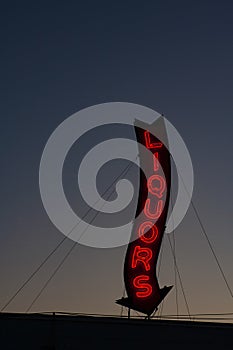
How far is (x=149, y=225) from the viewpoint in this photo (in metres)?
25.9

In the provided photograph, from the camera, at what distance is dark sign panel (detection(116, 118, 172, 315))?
2462 centimetres

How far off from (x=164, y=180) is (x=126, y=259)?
478 centimetres

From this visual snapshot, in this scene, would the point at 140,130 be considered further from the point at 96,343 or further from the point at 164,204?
the point at 96,343

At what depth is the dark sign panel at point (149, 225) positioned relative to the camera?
24625 millimetres

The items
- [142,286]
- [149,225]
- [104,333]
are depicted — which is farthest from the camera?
[149,225]

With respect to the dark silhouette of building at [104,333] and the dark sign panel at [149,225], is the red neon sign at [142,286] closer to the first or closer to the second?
the dark sign panel at [149,225]

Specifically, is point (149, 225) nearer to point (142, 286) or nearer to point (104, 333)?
point (142, 286)

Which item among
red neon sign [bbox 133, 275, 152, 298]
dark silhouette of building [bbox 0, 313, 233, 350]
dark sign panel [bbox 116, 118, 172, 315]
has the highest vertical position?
dark sign panel [bbox 116, 118, 172, 315]

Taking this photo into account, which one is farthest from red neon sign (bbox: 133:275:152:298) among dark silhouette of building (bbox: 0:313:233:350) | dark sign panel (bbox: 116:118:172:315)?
dark silhouette of building (bbox: 0:313:233:350)

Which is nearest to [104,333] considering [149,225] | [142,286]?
[142,286]

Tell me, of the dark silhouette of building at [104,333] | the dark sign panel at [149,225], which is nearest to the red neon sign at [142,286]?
the dark sign panel at [149,225]

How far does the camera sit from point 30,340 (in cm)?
2269

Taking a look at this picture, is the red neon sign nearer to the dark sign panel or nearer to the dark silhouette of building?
the dark sign panel

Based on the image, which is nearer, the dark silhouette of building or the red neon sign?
the dark silhouette of building
